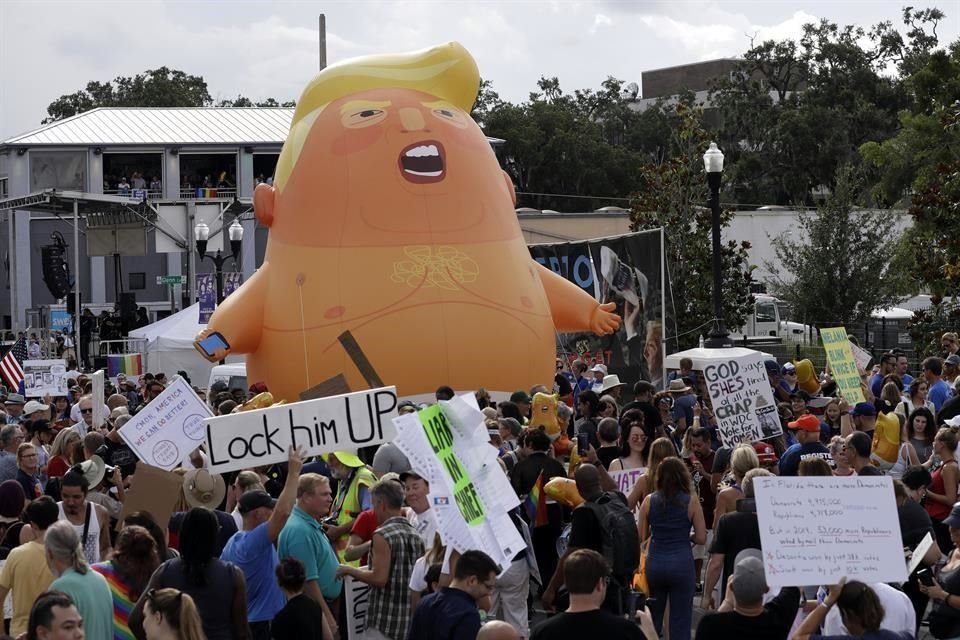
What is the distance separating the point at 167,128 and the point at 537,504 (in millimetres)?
47277

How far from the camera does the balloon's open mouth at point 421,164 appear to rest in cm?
1648

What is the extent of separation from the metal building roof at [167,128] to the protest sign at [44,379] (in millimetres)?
34825

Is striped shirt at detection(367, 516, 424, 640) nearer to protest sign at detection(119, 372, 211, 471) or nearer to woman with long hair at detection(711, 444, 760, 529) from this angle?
woman with long hair at detection(711, 444, 760, 529)

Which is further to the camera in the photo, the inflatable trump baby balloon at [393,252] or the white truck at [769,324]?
the white truck at [769,324]

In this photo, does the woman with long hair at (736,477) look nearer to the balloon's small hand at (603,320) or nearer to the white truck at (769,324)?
the balloon's small hand at (603,320)

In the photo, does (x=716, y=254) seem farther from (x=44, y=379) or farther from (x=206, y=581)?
(x=206, y=581)

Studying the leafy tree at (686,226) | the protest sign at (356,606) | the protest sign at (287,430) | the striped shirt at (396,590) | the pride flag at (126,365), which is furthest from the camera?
the leafy tree at (686,226)

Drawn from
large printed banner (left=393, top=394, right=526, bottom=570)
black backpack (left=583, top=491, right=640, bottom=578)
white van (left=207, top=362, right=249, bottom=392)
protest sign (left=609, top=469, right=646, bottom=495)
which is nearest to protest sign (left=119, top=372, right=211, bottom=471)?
protest sign (left=609, top=469, right=646, bottom=495)

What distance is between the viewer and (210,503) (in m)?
8.84

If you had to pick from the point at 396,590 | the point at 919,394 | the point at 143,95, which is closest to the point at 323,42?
the point at 919,394

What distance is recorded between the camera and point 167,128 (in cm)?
5459

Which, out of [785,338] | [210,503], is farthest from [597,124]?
[210,503]

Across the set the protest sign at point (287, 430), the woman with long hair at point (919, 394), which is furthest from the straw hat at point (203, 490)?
the woman with long hair at point (919, 394)

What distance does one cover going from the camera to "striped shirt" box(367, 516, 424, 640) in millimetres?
7289
